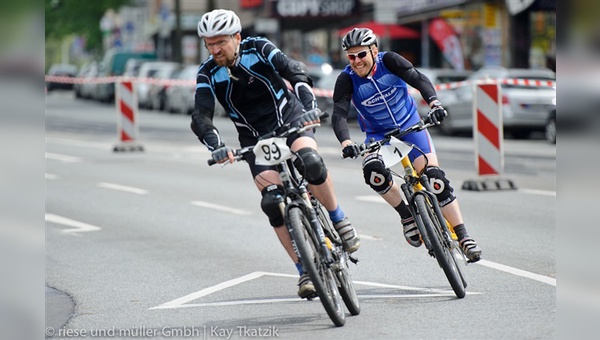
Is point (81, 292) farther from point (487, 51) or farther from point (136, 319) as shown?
point (487, 51)

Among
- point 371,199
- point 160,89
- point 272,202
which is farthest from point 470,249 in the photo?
point 160,89

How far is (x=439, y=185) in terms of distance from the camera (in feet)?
27.6

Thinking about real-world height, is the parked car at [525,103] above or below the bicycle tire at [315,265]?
below

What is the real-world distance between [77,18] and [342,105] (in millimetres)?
62064

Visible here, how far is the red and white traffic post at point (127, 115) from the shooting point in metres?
23.8

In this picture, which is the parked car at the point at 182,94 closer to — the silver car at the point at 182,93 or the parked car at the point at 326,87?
the silver car at the point at 182,93

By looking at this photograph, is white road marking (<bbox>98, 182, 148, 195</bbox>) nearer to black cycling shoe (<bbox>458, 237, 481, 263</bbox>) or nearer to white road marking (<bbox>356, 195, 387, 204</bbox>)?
white road marking (<bbox>356, 195, 387, 204</bbox>)

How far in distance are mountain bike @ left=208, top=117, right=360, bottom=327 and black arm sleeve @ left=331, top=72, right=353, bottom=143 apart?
0.97 metres

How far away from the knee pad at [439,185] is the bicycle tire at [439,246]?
0.25 m

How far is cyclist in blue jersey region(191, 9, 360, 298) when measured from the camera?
7199 millimetres

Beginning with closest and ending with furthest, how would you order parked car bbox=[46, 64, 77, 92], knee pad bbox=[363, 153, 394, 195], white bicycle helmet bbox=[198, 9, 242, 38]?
white bicycle helmet bbox=[198, 9, 242, 38]
knee pad bbox=[363, 153, 394, 195]
parked car bbox=[46, 64, 77, 92]

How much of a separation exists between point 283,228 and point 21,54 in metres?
4.26

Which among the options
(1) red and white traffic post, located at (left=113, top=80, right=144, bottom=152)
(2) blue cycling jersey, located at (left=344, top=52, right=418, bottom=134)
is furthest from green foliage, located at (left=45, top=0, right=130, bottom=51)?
(2) blue cycling jersey, located at (left=344, top=52, right=418, bottom=134)

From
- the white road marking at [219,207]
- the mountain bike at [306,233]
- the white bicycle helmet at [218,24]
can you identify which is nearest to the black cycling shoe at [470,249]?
the mountain bike at [306,233]
